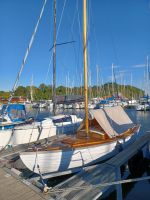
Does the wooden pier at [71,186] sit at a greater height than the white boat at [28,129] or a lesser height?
lesser

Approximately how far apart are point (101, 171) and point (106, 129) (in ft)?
11.2

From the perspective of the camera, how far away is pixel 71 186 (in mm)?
7504

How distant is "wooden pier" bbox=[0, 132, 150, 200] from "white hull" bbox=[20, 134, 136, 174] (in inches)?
35.4

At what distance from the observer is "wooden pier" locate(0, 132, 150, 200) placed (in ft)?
22.2

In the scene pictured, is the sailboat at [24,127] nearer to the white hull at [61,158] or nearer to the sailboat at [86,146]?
the sailboat at [86,146]

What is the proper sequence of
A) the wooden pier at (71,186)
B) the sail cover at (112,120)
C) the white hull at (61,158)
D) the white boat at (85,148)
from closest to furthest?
the wooden pier at (71,186), the white hull at (61,158), the white boat at (85,148), the sail cover at (112,120)

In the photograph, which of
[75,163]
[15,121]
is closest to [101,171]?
[75,163]

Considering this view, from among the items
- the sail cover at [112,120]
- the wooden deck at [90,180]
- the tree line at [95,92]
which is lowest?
the wooden deck at [90,180]

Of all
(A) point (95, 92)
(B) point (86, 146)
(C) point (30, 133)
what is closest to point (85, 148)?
(B) point (86, 146)

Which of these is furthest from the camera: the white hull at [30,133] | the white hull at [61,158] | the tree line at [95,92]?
the tree line at [95,92]

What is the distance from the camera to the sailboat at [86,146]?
9367 millimetres

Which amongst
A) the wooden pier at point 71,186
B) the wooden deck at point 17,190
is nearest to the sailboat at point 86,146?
the wooden deck at point 17,190

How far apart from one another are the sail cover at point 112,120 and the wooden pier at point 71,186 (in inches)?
98.3

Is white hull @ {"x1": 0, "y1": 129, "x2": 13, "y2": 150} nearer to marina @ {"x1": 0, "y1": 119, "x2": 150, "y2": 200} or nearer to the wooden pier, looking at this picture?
marina @ {"x1": 0, "y1": 119, "x2": 150, "y2": 200}
